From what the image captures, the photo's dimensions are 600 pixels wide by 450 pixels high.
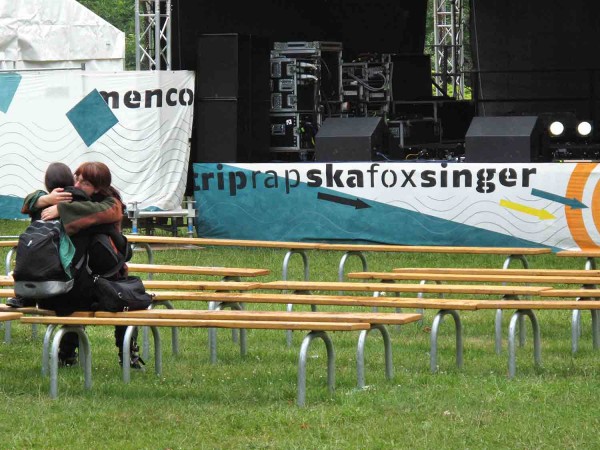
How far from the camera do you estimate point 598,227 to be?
46.3 feet

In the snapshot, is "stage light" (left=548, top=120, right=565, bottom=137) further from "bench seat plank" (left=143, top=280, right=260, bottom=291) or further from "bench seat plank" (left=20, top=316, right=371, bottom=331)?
"bench seat plank" (left=20, top=316, right=371, bottom=331)

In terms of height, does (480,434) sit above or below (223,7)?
below

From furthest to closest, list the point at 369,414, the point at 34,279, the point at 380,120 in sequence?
the point at 380,120
the point at 34,279
the point at 369,414

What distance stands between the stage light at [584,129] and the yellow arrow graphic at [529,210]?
15.7 ft

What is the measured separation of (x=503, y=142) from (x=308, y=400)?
358 inches

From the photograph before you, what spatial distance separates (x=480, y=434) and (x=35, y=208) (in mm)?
3157

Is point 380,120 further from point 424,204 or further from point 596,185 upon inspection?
point 596,185

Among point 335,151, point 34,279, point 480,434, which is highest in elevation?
point 335,151

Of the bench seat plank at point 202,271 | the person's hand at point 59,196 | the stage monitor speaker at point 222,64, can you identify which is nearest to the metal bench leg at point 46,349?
the person's hand at point 59,196

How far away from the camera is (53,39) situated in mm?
19969

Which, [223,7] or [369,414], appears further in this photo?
[223,7]

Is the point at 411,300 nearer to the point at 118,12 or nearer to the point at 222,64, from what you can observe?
the point at 222,64

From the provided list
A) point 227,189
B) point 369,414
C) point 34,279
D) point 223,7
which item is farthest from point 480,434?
point 223,7

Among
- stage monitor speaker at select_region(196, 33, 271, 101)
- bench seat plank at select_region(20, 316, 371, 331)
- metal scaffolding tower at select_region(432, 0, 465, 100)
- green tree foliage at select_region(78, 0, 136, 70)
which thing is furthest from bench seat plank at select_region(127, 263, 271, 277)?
green tree foliage at select_region(78, 0, 136, 70)
